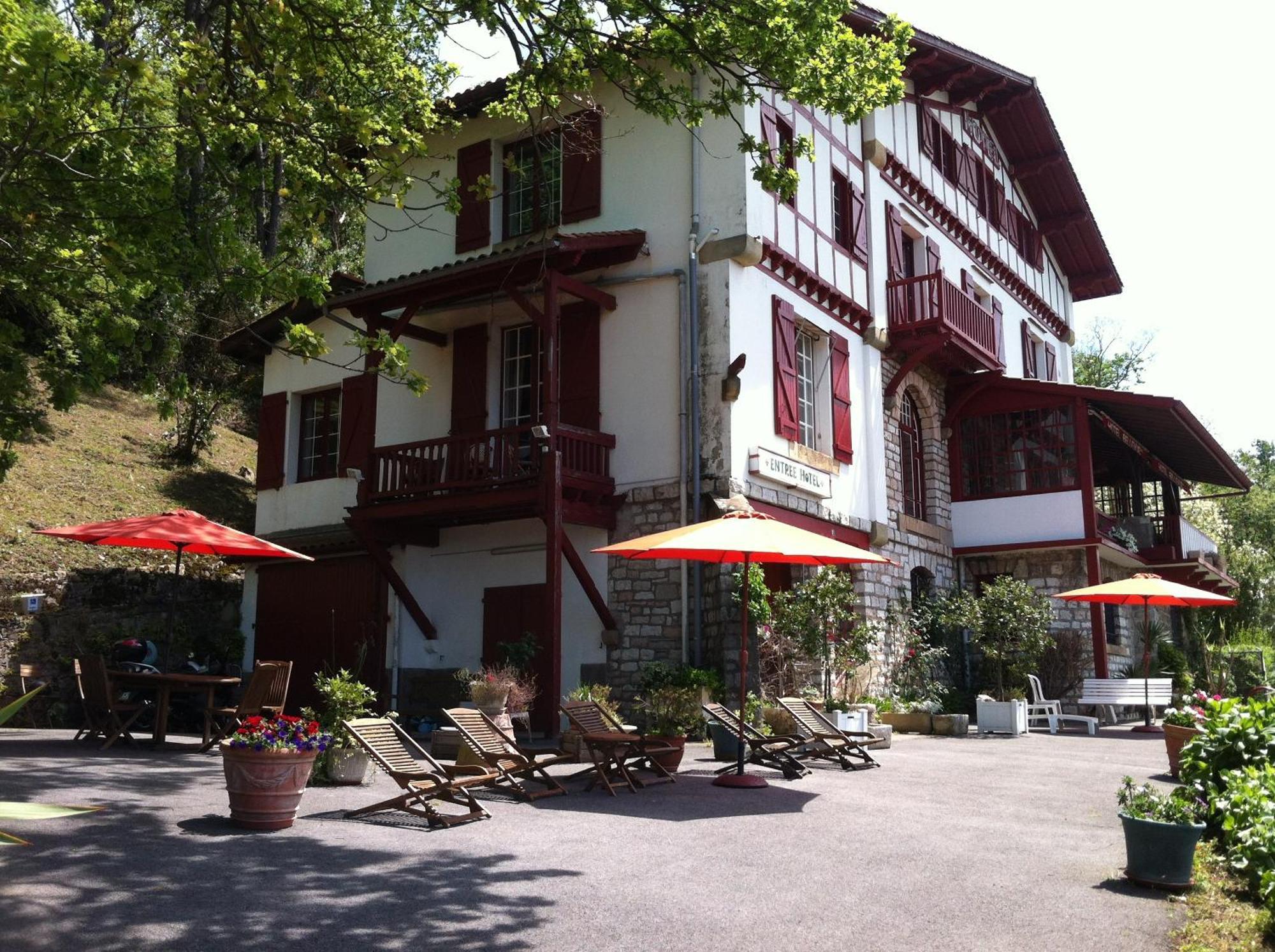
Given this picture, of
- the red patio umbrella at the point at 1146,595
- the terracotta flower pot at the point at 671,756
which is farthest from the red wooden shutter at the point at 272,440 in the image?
the red patio umbrella at the point at 1146,595

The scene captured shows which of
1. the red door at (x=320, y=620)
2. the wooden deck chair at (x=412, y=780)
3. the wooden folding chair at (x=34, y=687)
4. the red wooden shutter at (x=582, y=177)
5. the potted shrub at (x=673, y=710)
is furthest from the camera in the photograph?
the red door at (x=320, y=620)

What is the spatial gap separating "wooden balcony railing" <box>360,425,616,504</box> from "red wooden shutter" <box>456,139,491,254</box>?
3035 millimetres

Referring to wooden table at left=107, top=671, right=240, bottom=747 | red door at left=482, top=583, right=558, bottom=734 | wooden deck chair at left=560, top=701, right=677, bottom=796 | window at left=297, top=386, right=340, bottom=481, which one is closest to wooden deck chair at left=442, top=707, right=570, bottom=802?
wooden deck chair at left=560, top=701, right=677, bottom=796

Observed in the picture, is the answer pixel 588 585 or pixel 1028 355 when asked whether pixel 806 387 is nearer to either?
pixel 588 585

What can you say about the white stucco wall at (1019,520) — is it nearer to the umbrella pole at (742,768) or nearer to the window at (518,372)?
the window at (518,372)

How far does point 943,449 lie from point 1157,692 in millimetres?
4944

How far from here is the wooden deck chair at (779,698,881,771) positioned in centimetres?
990

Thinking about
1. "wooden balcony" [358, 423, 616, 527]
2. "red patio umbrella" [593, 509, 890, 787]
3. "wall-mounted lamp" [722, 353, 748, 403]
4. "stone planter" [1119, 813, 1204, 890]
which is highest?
"wall-mounted lamp" [722, 353, 748, 403]

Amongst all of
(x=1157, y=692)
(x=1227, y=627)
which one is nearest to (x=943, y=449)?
(x=1157, y=692)

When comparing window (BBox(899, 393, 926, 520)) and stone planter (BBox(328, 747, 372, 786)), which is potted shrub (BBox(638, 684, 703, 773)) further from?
window (BBox(899, 393, 926, 520))

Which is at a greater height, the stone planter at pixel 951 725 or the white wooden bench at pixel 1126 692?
the white wooden bench at pixel 1126 692

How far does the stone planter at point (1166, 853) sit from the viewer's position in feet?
17.6

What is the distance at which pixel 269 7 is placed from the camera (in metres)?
7.06

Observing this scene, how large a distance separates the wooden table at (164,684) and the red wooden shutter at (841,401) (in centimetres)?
829
